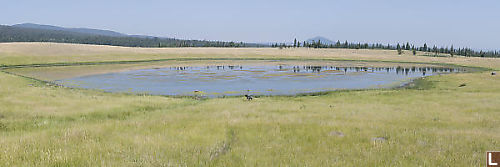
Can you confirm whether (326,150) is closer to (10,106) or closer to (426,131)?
(426,131)

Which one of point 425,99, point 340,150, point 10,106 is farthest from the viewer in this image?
point 425,99

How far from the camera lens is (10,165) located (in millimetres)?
6273

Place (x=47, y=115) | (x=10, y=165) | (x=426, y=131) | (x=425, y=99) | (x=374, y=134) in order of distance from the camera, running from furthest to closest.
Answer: (x=425, y=99) → (x=47, y=115) → (x=426, y=131) → (x=374, y=134) → (x=10, y=165)

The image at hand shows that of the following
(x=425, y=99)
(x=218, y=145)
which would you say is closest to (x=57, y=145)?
(x=218, y=145)

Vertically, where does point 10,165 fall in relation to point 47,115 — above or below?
above

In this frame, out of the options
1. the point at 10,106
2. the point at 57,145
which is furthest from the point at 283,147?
the point at 10,106

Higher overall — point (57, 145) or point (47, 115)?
point (57, 145)

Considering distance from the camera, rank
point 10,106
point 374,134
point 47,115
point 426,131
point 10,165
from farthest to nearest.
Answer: point 10,106, point 47,115, point 426,131, point 374,134, point 10,165

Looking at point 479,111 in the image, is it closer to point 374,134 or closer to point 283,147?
point 374,134

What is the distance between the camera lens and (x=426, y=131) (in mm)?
11828

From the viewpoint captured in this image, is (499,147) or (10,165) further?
(499,147)

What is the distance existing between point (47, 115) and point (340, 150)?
57.7 ft

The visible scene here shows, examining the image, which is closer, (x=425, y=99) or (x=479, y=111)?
(x=479, y=111)

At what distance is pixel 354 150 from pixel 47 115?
1792cm
